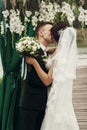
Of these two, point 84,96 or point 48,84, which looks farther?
point 84,96

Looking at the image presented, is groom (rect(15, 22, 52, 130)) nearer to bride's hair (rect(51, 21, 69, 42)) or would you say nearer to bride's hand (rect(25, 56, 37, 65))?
bride's hand (rect(25, 56, 37, 65))

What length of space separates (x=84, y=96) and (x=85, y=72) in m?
0.22

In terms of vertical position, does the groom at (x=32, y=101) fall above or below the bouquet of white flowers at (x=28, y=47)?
below

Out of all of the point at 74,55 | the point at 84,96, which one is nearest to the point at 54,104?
the point at 74,55

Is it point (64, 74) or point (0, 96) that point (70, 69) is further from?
point (0, 96)

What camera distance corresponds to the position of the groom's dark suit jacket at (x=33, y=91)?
11.3 feet

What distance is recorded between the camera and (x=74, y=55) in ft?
11.3

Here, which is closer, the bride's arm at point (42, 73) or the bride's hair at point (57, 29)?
the bride's arm at point (42, 73)

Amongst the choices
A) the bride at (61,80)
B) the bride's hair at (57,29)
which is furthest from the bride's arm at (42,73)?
the bride's hair at (57,29)

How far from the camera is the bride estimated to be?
3402mm

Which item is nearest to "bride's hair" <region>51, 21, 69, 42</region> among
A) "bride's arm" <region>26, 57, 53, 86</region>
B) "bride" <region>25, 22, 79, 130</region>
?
"bride" <region>25, 22, 79, 130</region>

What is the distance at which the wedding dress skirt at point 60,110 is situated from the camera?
135 inches

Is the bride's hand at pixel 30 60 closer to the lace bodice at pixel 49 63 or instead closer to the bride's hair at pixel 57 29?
the lace bodice at pixel 49 63

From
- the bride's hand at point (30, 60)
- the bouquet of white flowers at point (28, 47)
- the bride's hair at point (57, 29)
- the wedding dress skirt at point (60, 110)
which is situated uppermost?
the bride's hair at point (57, 29)
